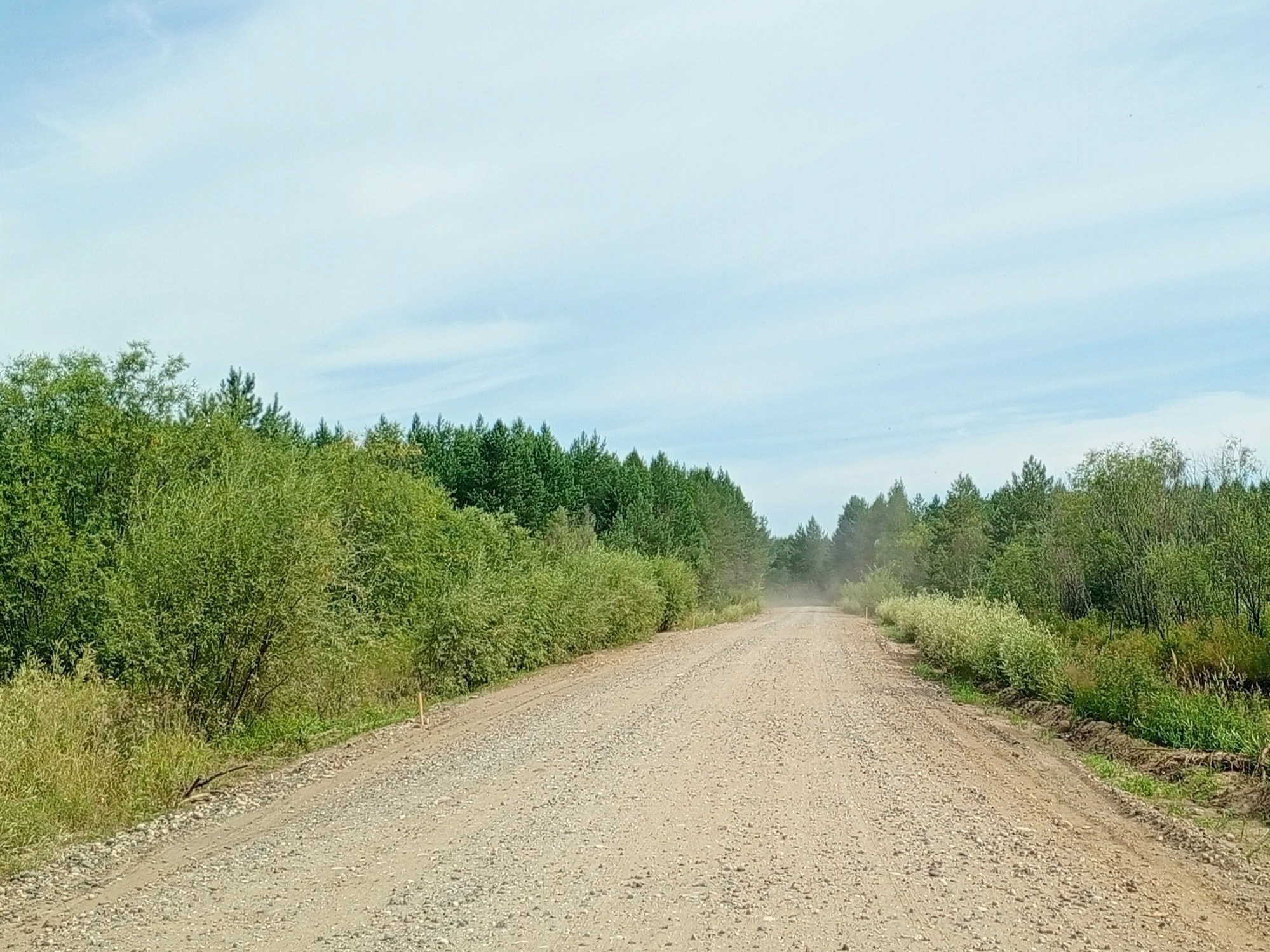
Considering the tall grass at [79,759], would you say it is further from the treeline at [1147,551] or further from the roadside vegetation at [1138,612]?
the treeline at [1147,551]

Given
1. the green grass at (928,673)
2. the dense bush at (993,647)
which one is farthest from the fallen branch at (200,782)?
the green grass at (928,673)

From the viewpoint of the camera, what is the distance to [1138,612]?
25922mm

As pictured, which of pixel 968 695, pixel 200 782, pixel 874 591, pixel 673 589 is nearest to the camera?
pixel 200 782

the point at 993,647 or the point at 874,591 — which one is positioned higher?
the point at 993,647

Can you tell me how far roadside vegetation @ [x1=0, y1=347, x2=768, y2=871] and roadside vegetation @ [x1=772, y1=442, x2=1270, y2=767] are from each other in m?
11.4

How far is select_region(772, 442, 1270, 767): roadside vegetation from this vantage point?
1419 cm

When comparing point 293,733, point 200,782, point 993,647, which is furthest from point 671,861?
point 993,647

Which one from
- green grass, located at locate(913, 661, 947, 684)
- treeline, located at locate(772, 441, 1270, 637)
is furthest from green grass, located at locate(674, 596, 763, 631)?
green grass, located at locate(913, 661, 947, 684)

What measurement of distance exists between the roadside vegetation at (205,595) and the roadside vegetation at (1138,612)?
1144cm

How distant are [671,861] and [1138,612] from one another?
71.8 feet

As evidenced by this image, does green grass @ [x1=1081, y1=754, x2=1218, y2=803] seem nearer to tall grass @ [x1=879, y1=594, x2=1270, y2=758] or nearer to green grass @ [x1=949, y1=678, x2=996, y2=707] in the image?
tall grass @ [x1=879, y1=594, x2=1270, y2=758]

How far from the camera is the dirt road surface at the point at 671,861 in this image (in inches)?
245

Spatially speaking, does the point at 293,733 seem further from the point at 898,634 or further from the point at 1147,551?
the point at 898,634

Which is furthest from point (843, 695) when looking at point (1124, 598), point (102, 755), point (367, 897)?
point (367, 897)
